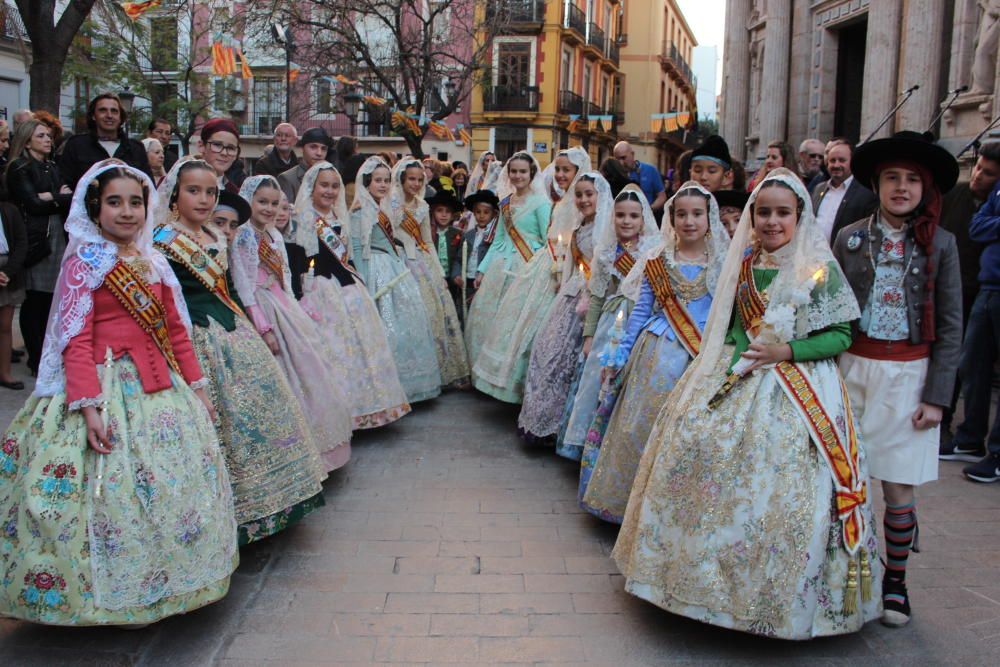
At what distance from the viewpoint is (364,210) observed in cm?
692

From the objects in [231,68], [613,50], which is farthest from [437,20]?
[613,50]

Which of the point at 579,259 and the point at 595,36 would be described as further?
the point at 595,36

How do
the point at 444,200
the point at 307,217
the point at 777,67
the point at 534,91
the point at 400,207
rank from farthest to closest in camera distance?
the point at 534,91 → the point at 777,67 → the point at 444,200 → the point at 400,207 → the point at 307,217

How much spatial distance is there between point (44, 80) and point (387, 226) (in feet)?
18.5

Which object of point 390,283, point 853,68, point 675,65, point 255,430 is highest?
point 675,65

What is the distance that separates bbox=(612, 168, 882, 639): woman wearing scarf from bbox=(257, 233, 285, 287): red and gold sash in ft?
8.29

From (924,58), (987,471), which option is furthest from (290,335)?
(924,58)

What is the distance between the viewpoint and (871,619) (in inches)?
133

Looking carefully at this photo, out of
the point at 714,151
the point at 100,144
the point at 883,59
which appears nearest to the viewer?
the point at 714,151

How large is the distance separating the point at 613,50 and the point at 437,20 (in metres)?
18.4

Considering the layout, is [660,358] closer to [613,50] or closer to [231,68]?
[231,68]

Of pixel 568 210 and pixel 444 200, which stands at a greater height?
pixel 444 200

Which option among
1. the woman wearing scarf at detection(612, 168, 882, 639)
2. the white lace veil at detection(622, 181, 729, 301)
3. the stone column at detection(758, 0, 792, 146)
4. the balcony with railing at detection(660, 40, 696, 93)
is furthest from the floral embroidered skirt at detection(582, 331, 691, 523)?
the balcony with railing at detection(660, 40, 696, 93)

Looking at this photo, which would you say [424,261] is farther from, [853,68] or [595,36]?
[595,36]
